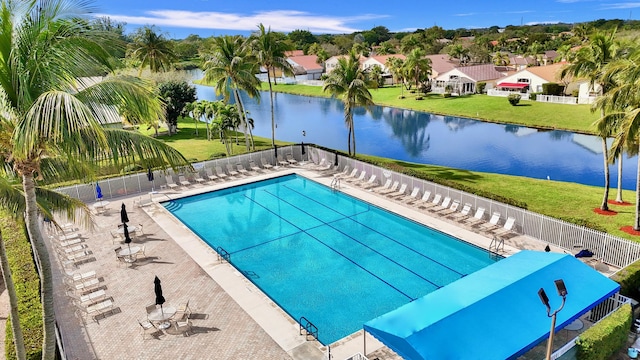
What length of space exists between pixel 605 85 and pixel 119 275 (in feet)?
79.1

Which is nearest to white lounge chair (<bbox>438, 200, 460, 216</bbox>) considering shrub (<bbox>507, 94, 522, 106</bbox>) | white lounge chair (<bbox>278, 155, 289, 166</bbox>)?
white lounge chair (<bbox>278, 155, 289, 166</bbox>)

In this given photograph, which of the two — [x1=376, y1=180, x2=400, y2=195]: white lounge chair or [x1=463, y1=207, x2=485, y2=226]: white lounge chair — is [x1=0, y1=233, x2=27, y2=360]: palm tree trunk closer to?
[x1=463, y1=207, x2=485, y2=226]: white lounge chair

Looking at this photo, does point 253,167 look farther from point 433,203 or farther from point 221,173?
point 433,203

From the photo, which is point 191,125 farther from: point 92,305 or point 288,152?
point 92,305

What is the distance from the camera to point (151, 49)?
47688 millimetres

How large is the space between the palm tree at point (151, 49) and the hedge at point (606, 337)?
153ft

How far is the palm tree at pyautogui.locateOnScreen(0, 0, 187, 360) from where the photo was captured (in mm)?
6758

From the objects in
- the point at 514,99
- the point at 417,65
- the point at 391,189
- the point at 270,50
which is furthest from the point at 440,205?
the point at 417,65

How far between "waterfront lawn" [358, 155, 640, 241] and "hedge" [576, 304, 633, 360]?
6.95 m

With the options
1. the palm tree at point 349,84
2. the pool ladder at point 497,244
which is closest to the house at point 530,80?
the palm tree at point 349,84

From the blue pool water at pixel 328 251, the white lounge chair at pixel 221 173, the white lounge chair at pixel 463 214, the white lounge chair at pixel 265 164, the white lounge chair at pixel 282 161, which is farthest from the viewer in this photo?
the white lounge chair at pixel 282 161

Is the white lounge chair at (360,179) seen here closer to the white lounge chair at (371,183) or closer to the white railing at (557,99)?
the white lounge chair at (371,183)

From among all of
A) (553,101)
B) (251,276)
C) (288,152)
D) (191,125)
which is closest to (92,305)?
(251,276)

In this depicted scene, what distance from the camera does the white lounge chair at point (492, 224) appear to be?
749 inches
